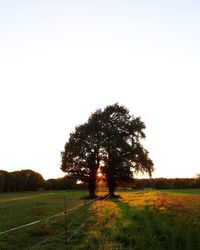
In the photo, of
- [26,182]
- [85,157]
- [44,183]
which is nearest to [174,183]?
[44,183]

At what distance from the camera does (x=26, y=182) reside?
4857 inches

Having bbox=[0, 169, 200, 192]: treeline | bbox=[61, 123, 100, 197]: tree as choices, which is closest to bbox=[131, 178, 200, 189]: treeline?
bbox=[0, 169, 200, 192]: treeline

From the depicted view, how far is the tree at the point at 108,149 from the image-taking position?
197 feet

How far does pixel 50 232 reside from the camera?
17672 mm

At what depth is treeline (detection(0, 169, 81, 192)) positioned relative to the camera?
113688 millimetres

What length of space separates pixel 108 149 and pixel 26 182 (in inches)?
2700

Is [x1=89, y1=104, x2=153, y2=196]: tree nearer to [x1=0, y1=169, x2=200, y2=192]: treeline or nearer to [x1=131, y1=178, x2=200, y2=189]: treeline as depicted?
[x1=0, y1=169, x2=200, y2=192]: treeline

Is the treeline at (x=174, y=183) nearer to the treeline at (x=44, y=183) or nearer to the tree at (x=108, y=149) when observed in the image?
the treeline at (x=44, y=183)

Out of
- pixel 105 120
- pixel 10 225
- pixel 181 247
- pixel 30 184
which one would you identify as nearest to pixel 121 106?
pixel 105 120

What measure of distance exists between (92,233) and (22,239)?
9.96 feet

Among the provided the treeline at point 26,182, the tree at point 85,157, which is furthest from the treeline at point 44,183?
the tree at point 85,157

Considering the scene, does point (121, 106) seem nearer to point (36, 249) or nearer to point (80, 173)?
point (80, 173)

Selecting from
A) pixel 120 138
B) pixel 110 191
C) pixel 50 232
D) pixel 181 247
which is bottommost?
pixel 181 247

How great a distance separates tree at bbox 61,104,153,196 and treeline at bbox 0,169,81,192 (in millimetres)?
46491
